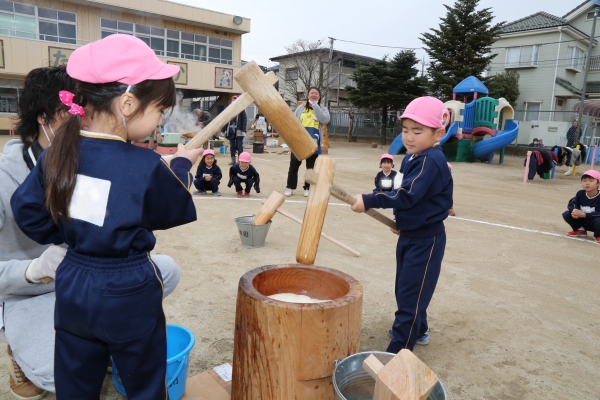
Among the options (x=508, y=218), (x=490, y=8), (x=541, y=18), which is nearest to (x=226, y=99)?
(x=490, y=8)

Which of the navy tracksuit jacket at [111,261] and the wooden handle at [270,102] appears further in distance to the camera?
the wooden handle at [270,102]

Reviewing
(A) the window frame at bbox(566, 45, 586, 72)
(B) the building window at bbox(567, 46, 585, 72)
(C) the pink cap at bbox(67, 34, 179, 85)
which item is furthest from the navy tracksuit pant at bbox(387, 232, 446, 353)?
(B) the building window at bbox(567, 46, 585, 72)

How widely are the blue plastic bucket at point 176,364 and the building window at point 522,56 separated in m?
28.9

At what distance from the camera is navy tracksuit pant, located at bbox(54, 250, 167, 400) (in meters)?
1.42

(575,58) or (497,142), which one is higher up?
(575,58)

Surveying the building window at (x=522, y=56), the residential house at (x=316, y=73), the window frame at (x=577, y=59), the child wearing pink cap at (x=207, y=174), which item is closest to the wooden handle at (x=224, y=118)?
the child wearing pink cap at (x=207, y=174)

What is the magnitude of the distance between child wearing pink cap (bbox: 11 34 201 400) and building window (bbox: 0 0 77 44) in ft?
82.8

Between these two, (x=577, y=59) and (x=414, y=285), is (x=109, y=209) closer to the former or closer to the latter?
(x=414, y=285)

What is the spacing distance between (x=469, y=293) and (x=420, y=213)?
63.2 inches

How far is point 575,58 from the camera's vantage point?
85.0ft

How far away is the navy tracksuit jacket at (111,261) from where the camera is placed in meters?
1.41

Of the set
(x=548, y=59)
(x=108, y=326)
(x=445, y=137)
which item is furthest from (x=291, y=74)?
(x=108, y=326)

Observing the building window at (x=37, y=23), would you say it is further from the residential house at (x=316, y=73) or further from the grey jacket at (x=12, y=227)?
the grey jacket at (x=12, y=227)

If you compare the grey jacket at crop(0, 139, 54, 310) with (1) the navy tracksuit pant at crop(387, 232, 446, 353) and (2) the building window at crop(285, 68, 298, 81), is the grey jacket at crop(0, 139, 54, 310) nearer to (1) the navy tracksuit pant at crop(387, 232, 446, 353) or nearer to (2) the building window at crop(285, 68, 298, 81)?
(1) the navy tracksuit pant at crop(387, 232, 446, 353)
